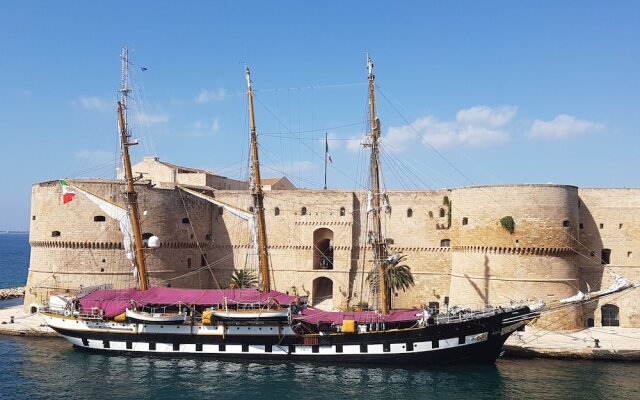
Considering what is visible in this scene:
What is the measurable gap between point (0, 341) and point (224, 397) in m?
16.1

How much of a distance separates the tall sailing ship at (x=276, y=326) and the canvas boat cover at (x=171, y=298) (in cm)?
5

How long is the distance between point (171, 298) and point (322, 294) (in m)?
13.0

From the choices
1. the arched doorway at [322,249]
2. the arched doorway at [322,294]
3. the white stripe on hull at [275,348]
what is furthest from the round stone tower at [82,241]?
the arched doorway at [322,249]

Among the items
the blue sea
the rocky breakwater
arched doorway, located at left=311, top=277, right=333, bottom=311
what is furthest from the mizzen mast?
the rocky breakwater

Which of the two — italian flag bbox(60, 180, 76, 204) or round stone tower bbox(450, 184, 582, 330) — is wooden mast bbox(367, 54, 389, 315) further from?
italian flag bbox(60, 180, 76, 204)

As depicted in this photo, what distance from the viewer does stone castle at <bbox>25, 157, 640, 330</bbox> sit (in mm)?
31594

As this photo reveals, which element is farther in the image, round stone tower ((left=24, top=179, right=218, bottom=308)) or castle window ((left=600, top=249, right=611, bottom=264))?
round stone tower ((left=24, top=179, right=218, bottom=308))

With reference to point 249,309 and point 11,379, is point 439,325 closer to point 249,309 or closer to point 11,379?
point 249,309

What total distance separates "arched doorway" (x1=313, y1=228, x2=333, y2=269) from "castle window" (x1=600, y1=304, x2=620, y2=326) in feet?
55.2

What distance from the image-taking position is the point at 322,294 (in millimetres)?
40281

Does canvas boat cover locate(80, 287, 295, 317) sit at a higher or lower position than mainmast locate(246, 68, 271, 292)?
lower

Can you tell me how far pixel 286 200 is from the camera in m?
39.4

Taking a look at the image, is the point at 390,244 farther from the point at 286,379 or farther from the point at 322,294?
the point at 286,379

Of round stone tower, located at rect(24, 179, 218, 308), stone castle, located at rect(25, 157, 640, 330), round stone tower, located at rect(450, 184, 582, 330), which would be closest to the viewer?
round stone tower, located at rect(450, 184, 582, 330)
